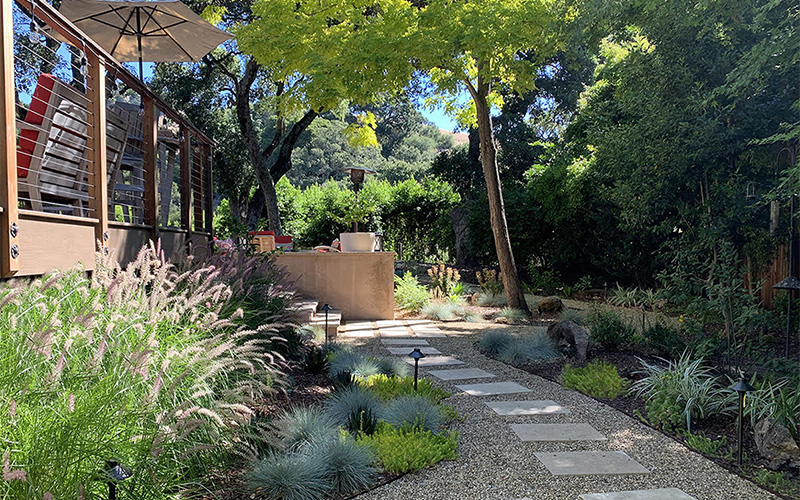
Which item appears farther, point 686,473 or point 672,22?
point 672,22

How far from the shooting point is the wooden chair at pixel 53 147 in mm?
3293

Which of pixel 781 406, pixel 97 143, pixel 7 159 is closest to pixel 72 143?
pixel 97 143

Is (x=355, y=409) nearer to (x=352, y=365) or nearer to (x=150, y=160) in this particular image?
(x=352, y=365)

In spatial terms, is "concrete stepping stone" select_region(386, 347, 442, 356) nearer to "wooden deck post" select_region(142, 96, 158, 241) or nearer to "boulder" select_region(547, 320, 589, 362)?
"boulder" select_region(547, 320, 589, 362)

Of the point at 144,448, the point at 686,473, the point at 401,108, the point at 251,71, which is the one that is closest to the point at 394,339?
the point at 686,473

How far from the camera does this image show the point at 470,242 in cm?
1308

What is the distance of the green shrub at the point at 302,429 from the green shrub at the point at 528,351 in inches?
117

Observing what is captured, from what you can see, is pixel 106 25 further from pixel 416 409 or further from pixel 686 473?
pixel 686 473

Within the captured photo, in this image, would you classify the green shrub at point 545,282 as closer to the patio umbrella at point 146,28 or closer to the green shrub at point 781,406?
the patio umbrella at point 146,28

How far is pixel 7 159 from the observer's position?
236 cm

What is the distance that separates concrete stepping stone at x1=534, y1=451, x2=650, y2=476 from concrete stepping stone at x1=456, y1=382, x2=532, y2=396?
1.24 m

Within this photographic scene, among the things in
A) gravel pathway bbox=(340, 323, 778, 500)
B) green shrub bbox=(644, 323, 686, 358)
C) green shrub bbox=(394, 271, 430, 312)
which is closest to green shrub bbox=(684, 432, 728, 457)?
gravel pathway bbox=(340, 323, 778, 500)

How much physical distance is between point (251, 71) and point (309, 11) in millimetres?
4249

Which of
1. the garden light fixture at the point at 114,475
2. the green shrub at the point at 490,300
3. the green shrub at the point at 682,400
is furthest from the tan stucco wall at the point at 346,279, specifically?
the garden light fixture at the point at 114,475
